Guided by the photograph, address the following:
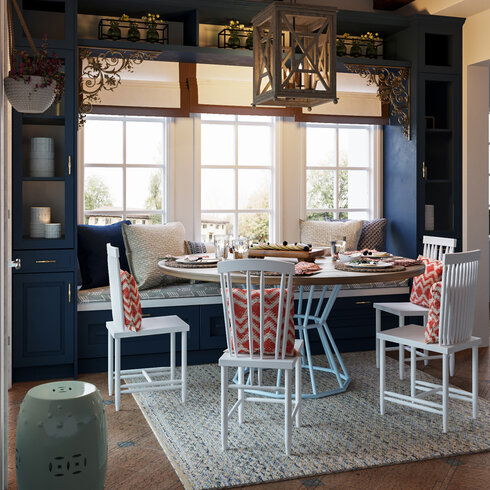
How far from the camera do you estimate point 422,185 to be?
5.92m

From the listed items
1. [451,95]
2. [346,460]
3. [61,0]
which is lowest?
[346,460]

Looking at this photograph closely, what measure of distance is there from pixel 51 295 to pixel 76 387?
7.48 feet

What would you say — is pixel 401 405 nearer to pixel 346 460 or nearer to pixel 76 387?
pixel 346 460

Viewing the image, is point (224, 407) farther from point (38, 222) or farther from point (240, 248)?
point (38, 222)

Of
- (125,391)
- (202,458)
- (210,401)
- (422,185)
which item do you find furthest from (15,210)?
(422,185)

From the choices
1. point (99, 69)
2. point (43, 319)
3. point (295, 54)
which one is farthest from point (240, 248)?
point (99, 69)

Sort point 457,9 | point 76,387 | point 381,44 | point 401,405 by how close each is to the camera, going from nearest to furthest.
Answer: point 76,387, point 401,405, point 457,9, point 381,44

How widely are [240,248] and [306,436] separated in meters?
1.27

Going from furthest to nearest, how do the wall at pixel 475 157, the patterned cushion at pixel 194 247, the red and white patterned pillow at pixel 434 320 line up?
1. the wall at pixel 475 157
2. the patterned cushion at pixel 194 247
3. the red and white patterned pillow at pixel 434 320

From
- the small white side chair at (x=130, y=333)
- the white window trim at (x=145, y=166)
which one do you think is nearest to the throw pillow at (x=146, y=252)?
the white window trim at (x=145, y=166)

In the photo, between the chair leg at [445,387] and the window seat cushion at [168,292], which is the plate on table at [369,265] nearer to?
the chair leg at [445,387]

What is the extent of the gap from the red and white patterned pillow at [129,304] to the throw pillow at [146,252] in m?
1.07

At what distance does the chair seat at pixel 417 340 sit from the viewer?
3.79 meters

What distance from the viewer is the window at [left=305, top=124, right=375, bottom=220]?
6406 millimetres
